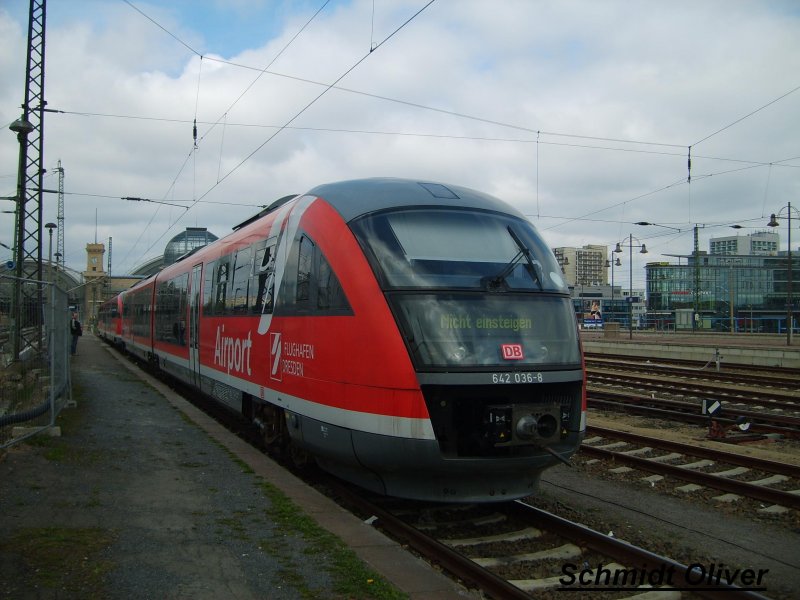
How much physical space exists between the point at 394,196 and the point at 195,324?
7873 mm

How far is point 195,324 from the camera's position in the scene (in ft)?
44.7

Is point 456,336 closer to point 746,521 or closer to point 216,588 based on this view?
point 216,588

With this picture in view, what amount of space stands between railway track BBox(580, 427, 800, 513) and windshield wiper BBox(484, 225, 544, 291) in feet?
11.0

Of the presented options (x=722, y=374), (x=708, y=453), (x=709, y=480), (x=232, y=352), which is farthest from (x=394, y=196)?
(x=722, y=374)

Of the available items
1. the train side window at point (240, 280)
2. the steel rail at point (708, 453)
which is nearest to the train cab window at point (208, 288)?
the train side window at point (240, 280)

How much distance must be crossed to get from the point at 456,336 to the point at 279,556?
2.33 m

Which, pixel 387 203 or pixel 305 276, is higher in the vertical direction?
pixel 387 203

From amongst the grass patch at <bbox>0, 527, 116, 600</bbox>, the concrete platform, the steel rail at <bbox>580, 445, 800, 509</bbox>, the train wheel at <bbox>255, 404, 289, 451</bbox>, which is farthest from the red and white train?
the steel rail at <bbox>580, 445, 800, 509</bbox>

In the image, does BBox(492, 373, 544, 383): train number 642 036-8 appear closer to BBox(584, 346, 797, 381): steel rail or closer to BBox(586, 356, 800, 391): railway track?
BBox(586, 356, 800, 391): railway track

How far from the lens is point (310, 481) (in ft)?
27.5

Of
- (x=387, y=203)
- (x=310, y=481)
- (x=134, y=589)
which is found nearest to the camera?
(x=134, y=589)

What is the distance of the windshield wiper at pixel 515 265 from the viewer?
646 centimetres

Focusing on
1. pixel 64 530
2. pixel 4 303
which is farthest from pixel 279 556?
pixel 4 303

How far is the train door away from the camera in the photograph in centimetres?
1335
